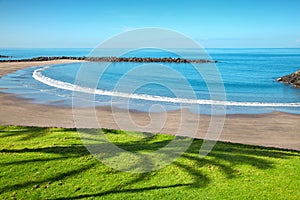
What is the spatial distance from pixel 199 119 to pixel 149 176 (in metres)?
11.7

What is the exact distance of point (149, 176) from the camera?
6.91 m

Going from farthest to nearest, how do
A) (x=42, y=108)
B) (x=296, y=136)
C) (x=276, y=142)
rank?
(x=42, y=108), (x=296, y=136), (x=276, y=142)

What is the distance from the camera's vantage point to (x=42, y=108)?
20000 millimetres

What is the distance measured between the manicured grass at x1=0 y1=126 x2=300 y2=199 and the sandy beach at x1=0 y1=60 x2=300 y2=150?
513 cm

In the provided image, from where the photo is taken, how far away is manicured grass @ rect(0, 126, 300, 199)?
6152 mm

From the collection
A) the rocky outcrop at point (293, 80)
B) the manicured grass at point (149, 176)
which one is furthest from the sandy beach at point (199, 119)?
the rocky outcrop at point (293, 80)

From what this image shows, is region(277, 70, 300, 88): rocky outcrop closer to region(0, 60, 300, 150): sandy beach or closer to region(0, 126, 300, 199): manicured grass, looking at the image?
region(0, 60, 300, 150): sandy beach

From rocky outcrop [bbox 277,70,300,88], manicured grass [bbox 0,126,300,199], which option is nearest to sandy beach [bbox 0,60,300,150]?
manicured grass [bbox 0,126,300,199]

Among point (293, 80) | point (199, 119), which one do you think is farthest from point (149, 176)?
point (293, 80)

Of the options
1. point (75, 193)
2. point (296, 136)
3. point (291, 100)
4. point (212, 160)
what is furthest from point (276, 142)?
point (291, 100)

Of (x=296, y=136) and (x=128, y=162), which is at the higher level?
(x=128, y=162)

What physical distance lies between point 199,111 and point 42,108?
10.6 metres

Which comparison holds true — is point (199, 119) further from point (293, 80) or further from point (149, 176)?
point (293, 80)

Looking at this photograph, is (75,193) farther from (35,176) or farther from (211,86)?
(211,86)
